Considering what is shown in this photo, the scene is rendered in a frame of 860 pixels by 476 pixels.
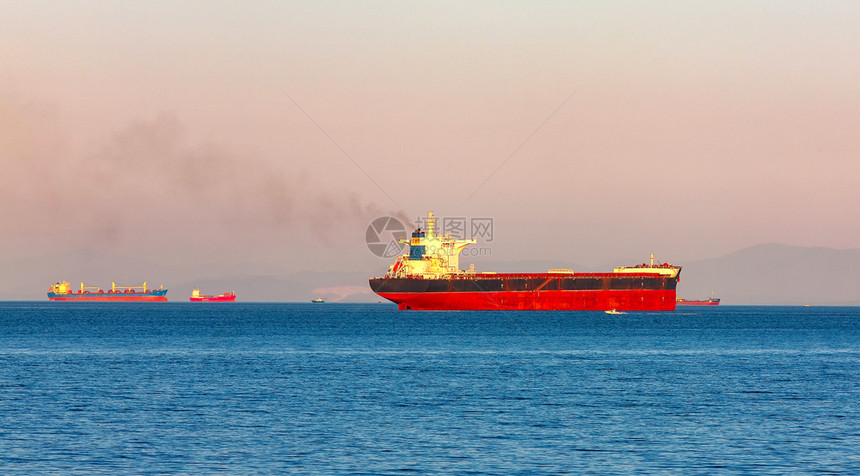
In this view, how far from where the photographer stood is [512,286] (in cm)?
13612

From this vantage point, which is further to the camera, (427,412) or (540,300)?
(540,300)

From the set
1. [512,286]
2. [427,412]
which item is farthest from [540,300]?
[427,412]

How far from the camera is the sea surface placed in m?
24.2

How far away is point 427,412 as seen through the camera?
33219 mm

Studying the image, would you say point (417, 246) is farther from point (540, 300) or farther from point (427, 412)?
point (427, 412)

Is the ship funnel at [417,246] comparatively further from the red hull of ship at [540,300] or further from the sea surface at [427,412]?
the sea surface at [427,412]

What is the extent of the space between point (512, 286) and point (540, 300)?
4.59m

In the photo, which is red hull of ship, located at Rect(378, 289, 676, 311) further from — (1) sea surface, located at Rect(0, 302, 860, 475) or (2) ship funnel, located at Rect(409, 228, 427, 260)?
(1) sea surface, located at Rect(0, 302, 860, 475)

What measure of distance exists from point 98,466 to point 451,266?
113m

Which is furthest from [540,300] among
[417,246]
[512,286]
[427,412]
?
[427,412]

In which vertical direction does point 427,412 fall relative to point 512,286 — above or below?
below

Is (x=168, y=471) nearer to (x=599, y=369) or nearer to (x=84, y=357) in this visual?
(x=599, y=369)

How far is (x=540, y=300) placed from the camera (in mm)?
136750

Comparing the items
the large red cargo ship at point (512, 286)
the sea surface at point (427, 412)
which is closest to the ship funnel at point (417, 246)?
the large red cargo ship at point (512, 286)
